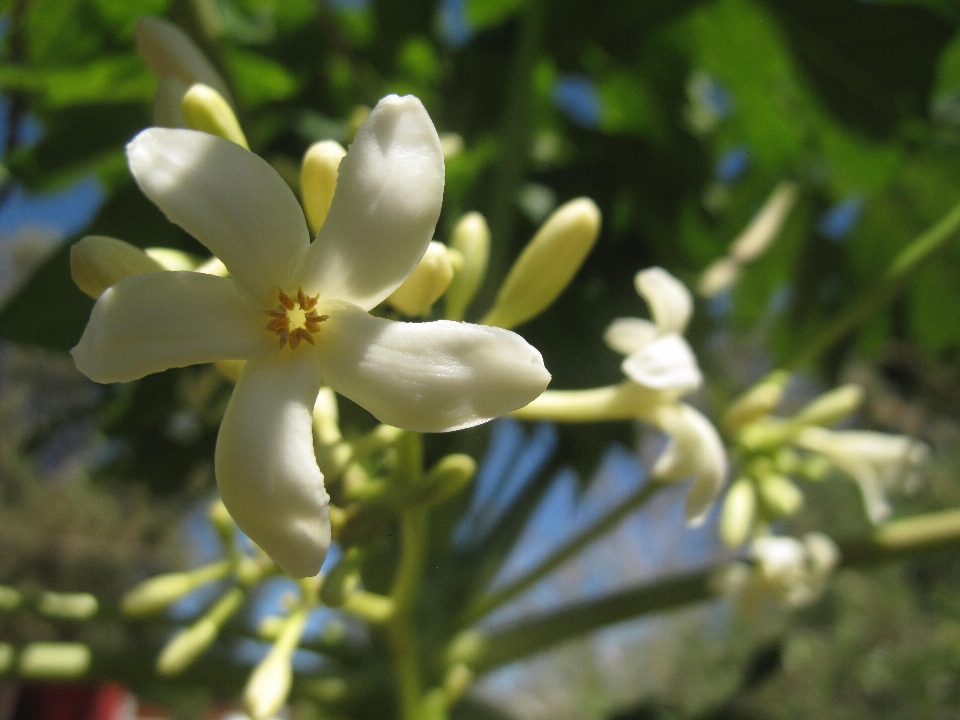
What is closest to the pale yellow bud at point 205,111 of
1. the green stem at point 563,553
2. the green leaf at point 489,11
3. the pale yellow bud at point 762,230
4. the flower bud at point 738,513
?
the green stem at point 563,553

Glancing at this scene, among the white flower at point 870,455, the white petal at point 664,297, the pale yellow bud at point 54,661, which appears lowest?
the white flower at point 870,455

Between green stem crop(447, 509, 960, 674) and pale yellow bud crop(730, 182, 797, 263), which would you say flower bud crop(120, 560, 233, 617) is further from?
pale yellow bud crop(730, 182, 797, 263)

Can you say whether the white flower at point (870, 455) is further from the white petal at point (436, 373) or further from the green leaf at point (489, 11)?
the green leaf at point (489, 11)

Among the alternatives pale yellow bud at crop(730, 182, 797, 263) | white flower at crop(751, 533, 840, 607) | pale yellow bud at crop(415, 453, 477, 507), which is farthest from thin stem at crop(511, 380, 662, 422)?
pale yellow bud at crop(730, 182, 797, 263)

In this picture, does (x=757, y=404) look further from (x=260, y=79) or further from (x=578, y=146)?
(x=260, y=79)

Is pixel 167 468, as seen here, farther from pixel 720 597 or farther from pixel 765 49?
pixel 765 49

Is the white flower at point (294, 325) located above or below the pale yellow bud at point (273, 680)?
above
